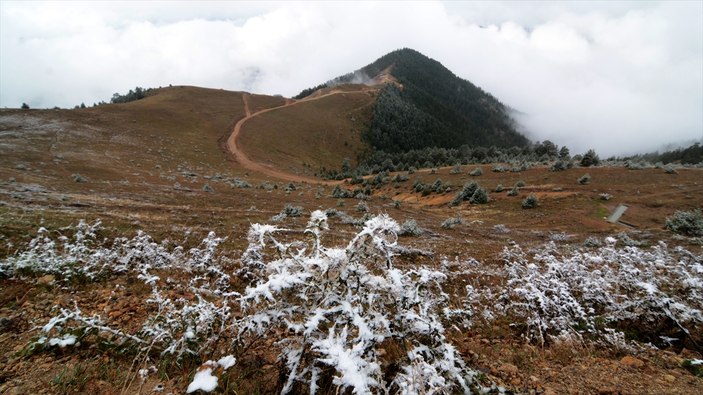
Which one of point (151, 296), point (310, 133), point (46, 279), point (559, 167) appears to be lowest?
point (151, 296)

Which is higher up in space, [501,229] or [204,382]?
[204,382]

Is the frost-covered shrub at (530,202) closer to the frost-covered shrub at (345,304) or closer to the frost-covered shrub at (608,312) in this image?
the frost-covered shrub at (608,312)

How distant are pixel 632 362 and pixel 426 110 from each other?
391 feet

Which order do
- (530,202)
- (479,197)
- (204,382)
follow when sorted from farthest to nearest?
(479,197), (530,202), (204,382)

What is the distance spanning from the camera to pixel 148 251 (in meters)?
6.61

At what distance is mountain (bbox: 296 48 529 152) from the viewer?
93.8 metres

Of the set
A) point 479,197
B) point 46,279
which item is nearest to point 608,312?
point 46,279

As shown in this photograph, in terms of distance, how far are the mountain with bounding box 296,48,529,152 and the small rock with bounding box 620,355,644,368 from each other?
82.8 metres

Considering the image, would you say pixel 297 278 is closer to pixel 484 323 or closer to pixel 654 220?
pixel 484 323

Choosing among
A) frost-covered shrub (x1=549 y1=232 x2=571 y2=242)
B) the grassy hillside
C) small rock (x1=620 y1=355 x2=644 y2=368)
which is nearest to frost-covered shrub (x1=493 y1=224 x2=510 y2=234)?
frost-covered shrub (x1=549 y1=232 x2=571 y2=242)

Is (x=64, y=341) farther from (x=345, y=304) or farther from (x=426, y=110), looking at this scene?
(x=426, y=110)

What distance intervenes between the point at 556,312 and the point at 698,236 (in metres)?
14.3

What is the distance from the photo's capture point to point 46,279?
519 centimetres

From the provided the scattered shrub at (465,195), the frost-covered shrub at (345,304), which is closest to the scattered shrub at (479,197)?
the scattered shrub at (465,195)
